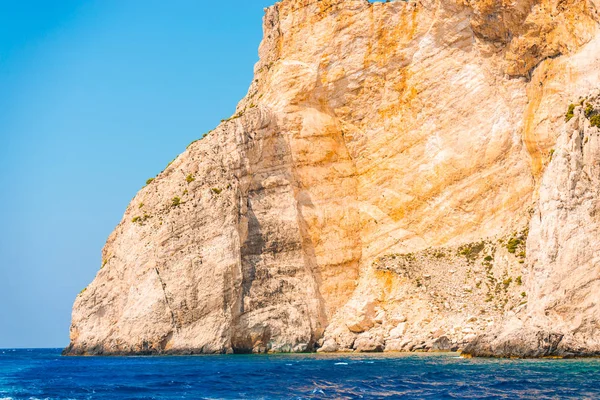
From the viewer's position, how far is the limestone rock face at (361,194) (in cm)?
5903

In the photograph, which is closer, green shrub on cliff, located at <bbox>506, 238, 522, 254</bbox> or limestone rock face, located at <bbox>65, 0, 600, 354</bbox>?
green shrub on cliff, located at <bbox>506, 238, 522, 254</bbox>

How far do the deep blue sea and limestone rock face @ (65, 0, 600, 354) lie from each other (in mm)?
9160

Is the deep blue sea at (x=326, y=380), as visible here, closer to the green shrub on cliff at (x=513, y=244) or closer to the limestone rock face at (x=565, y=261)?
the limestone rock face at (x=565, y=261)

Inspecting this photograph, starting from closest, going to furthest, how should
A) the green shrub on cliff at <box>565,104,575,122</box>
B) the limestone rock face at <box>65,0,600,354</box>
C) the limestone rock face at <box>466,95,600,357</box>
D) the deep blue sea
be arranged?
1. the deep blue sea
2. the limestone rock face at <box>466,95,600,357</box>
3. the green shrub on cliff at <box>565,104,575,122</box>
4. the limestone rock face at <box>65,0,600,354</box>

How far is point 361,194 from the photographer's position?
68.3 meters

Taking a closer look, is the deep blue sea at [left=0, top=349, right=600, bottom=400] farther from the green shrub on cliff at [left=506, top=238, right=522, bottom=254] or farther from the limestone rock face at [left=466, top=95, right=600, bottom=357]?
the green shrub on cliff at [left=506, top=238, right=522, bottom=254]

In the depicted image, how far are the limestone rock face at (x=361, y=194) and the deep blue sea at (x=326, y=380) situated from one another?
9.16 meters

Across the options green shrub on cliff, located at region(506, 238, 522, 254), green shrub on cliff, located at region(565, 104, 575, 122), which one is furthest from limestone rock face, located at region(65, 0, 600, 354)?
green shrub on cliff, located at region(565, 104, 575, 122)

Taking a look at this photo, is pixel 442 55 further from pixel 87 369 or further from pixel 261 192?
pixel 87 369

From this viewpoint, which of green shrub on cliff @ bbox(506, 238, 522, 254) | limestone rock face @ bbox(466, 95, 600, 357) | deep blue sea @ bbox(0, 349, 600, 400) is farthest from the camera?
green shrub on cliff @ bbox(506, 238, 522, 254)

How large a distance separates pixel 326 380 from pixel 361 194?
31.9 meters

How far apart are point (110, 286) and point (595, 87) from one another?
39510 millimetres

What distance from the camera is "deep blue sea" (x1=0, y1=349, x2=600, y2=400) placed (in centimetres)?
3216

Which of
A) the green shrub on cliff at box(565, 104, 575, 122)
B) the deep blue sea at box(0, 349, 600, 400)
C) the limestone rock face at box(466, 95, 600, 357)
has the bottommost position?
the deep blue sea at box(0, 349, 600, 400)
